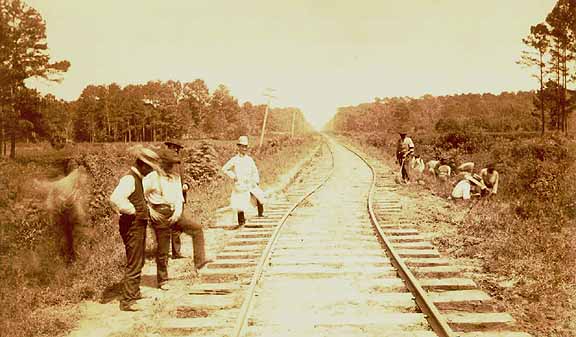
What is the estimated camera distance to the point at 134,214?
5.45 metres

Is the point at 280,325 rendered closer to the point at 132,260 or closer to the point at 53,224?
the point at 132,260

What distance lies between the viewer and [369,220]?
9531 mm

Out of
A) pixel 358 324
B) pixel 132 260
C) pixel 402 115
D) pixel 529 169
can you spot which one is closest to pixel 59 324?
pixel 132 260

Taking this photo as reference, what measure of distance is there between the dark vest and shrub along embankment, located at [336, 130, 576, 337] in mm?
4333

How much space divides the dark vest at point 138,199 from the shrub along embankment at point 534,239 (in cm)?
433

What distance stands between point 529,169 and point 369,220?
5.02 m

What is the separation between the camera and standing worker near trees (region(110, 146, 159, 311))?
5.34 meters

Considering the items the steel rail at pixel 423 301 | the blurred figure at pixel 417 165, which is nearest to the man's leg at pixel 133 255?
the steel rail at pixel 423 301

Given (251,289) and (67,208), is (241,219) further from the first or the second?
(251,289)

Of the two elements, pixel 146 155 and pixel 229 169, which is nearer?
pixel 146 155

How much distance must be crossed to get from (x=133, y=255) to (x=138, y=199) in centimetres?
68

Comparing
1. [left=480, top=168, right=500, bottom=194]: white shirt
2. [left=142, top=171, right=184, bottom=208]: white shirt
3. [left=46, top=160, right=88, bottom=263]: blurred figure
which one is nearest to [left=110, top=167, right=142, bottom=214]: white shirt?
[left=142, top=171, right=184, bottom=208]: white shirt

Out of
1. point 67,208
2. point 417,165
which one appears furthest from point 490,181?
point 67,208

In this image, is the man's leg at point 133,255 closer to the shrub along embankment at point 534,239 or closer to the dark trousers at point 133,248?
the dark trousers at point 133,248
